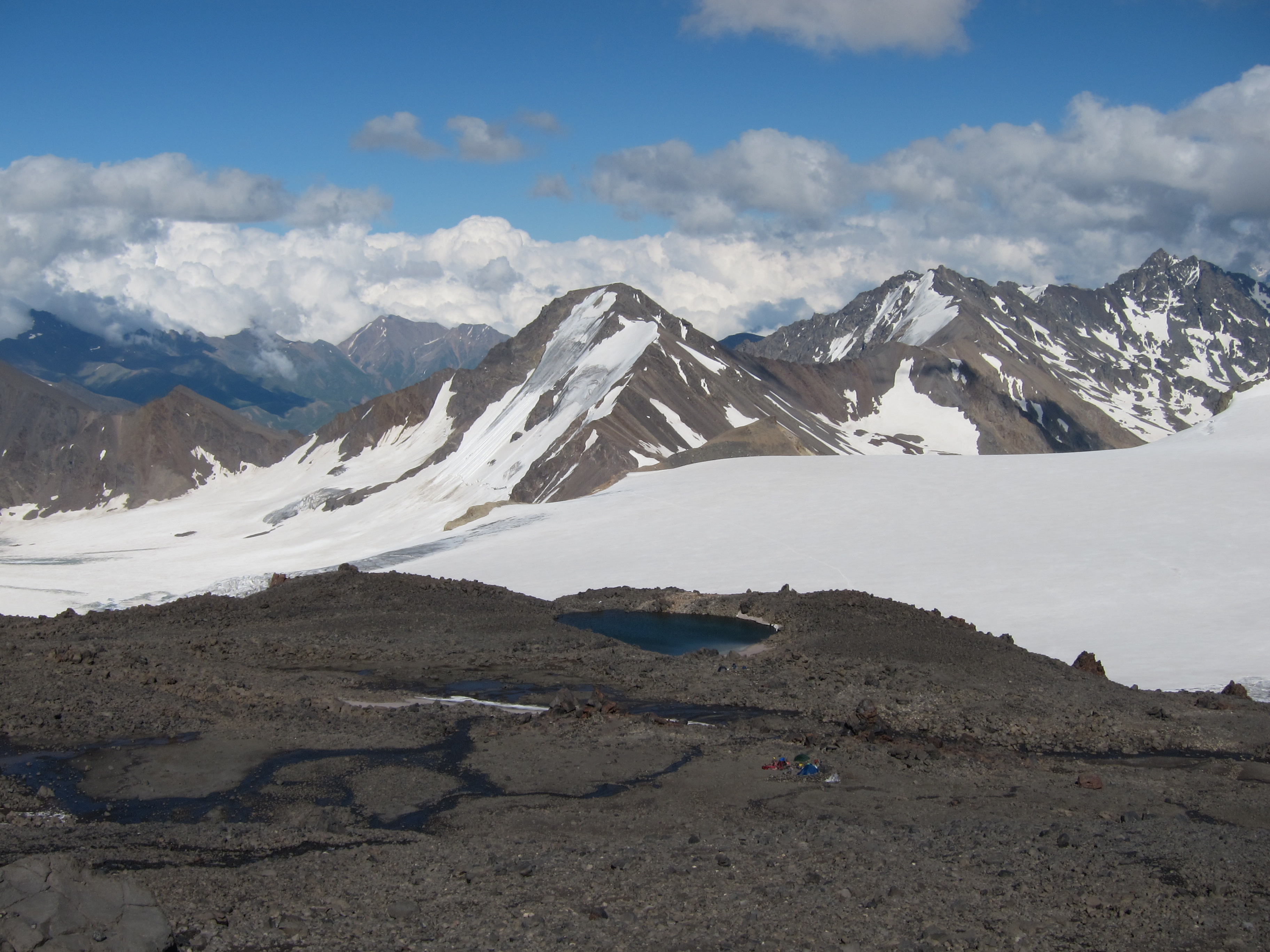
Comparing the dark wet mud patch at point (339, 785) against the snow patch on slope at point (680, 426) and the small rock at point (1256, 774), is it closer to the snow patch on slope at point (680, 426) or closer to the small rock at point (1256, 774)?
the small rock at point (1256, 774)

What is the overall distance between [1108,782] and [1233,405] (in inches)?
1678

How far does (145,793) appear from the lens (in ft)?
41.3

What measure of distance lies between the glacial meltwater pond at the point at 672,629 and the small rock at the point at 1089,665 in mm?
7466

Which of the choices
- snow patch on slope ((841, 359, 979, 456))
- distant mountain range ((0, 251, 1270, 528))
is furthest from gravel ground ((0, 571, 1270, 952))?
snow patch on slope ((841, 359, 979, 456))

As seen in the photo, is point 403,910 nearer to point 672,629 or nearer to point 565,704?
point 565,704

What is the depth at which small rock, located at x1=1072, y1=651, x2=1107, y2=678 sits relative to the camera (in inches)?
867

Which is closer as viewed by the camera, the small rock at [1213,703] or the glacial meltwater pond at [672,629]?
the small rock at [1213,703]

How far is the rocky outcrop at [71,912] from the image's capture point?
6914 millimetres

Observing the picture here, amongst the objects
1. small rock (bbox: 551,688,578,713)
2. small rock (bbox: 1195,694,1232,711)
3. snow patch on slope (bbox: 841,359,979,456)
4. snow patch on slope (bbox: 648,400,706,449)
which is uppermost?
snow patch on slope (bbox: 841,359,979,456)

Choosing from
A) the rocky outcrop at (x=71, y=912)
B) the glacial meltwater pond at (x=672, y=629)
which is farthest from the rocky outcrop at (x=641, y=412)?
the rocky outcrop at (x=71, y=912)

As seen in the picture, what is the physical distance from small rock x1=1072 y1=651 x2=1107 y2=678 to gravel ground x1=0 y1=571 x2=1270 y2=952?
852 mm

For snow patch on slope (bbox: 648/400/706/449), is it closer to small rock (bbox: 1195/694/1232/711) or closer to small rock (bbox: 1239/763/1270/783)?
small rock (bbox: 1195/694/1232/711)

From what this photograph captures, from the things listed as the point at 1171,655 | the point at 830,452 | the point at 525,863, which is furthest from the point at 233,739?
the point at 830,452

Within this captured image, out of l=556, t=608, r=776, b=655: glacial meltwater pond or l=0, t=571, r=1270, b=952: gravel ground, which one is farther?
l=556, t=608, r=776, b=655: glacial meltwater pond
